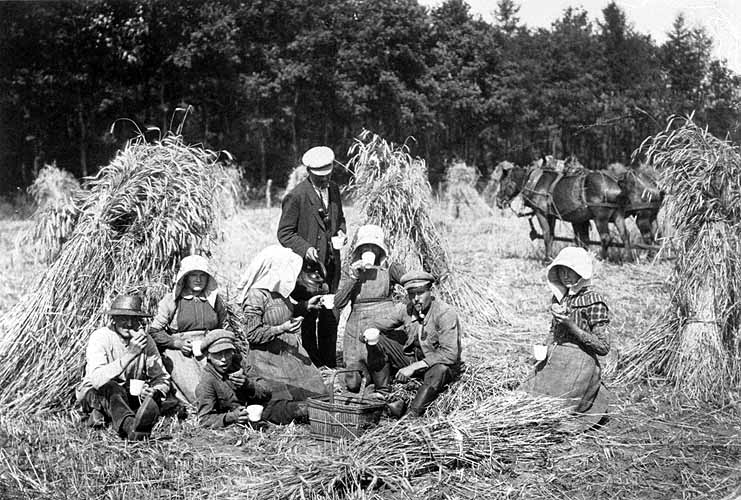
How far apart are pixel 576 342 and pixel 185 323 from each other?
2.97 m

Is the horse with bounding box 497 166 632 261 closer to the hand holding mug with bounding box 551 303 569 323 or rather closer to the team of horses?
the team of horses

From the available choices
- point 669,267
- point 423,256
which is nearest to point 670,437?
point 423,256

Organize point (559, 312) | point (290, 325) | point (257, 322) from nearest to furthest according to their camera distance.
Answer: point (559, 312), point (290, 325), point (257, 322)

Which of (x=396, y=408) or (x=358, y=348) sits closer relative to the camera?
(x=396, y=408)

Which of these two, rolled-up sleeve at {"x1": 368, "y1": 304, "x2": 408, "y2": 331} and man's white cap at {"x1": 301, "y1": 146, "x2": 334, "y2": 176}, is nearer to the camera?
rolled-up sleeve at {"x1": 368, "y1": 304, "x2": 408, "y2": 331}

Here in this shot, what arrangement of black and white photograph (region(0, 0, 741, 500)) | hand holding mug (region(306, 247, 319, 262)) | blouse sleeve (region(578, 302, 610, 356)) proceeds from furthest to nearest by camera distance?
hand holding mug (region(306, 247, 319, 262)) < blouse sleeve (region(578, 302, 610, 356)) < black and white photograph (region(0, 0, 741, 500))

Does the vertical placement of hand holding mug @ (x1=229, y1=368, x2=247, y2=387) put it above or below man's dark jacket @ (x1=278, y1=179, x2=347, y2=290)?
below

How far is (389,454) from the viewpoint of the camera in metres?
4.20

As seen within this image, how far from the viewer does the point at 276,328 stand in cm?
562

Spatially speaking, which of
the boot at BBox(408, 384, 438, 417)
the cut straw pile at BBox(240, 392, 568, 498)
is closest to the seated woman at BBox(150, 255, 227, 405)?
the cut straw pile at BBox(240, 392, 568, 498)

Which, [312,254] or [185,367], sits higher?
[312,254]

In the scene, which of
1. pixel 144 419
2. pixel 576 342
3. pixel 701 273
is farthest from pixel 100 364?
pixel 701 273

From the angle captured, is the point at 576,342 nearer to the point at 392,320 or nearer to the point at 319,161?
the point at 392,320

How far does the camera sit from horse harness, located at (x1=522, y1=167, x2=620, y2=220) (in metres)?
12.5
